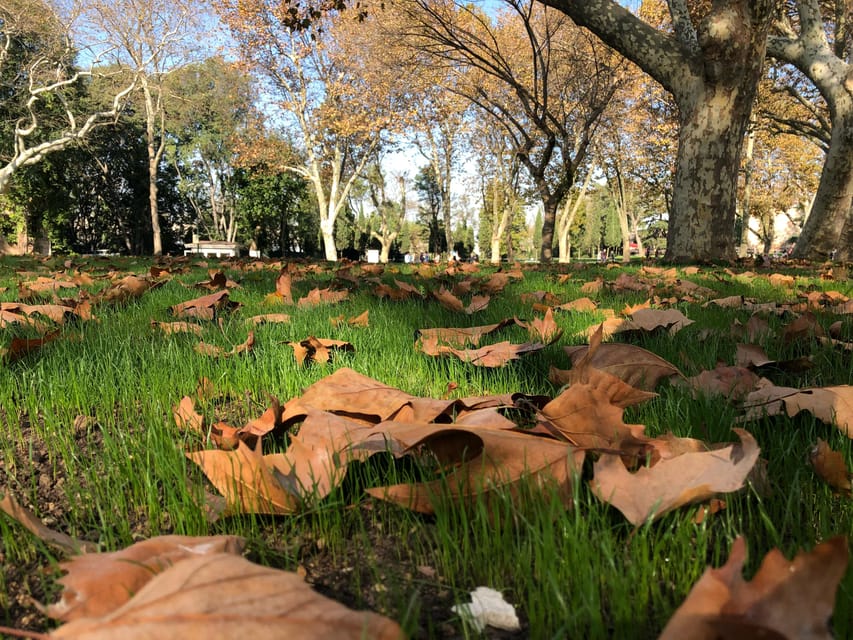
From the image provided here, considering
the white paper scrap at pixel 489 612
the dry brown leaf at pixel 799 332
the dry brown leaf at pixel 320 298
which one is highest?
the dry brown leaf at pixel 320 298

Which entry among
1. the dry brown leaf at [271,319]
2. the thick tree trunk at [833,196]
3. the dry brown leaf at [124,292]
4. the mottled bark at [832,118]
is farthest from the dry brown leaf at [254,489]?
the mottled bark at [832,118]

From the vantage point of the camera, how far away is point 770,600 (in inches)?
19.4

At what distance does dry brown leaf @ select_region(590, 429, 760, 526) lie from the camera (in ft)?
2.54

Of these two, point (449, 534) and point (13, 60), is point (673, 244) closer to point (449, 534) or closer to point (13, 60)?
point (449, 534)

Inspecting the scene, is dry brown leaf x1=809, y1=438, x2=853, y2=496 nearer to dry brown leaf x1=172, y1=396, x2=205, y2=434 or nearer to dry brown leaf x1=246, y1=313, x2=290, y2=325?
dry brown leaf x1=172, y1=396, x2=205, y2=434

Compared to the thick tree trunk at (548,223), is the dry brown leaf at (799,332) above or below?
below

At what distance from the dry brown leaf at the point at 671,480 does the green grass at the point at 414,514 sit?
0.10 ft

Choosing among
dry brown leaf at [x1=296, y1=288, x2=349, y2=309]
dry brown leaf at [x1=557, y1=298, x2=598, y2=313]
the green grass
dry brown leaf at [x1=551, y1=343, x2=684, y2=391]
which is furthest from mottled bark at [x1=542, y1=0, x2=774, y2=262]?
dry brown leaf at [x1=551, y1=343, x2=684, y2=391]

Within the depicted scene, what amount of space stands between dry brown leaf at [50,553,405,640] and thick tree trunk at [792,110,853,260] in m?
13.3

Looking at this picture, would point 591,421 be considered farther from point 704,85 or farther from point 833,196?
point 833,196

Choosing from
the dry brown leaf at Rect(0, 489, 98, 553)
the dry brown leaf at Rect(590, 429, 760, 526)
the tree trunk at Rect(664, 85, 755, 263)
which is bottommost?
the dry brown leaf at Rect(0, 489, 98, 553)

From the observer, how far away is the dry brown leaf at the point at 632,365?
1458mm

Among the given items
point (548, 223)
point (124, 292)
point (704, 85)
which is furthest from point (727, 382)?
point (548, 223)

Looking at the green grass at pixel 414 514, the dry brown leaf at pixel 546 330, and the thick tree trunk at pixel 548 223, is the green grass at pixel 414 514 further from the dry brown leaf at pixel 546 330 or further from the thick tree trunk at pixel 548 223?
the thick tree trunk at pixel 548 223
